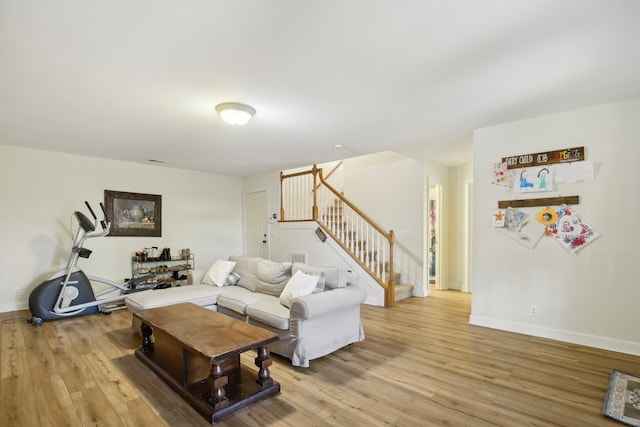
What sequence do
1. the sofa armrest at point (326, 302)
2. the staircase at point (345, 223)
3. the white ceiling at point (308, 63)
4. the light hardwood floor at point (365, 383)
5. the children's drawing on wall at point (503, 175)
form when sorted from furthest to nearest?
the staircase at point (345, 223) → the children's drawing on wall at point (503, 175) → the sofa armrest at point (326, 302) → the light hardwood floor at point (365, 383) → the white ceiling at point (308, 63)

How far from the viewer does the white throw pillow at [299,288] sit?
10.4 feet

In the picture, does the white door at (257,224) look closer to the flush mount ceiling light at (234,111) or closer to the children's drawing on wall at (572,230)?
the flush mount ceiling light at (234,111)

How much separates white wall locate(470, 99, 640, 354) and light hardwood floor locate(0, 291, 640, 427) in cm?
22

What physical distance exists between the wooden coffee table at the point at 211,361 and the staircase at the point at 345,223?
9.77 feet

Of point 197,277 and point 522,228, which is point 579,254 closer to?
point 522,228

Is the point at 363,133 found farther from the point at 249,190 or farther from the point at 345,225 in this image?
the point at 249,190

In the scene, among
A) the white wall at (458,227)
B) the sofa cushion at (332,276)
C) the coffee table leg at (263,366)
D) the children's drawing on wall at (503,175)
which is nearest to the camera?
the coffee table leg at (263,366)

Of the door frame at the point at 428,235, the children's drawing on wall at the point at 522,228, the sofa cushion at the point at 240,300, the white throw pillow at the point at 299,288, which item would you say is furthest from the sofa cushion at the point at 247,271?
the children's drawing on wall at the point at 522,228

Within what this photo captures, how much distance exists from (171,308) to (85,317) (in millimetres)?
2260

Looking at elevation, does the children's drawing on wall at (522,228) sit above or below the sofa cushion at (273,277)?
above

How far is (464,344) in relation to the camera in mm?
3369

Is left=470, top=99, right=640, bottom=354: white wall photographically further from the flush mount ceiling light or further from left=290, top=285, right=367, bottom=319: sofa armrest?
the flush mount ceiling light

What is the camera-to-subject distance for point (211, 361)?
6.69ft

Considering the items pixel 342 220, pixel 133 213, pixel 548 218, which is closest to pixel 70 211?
pixel 133 213
